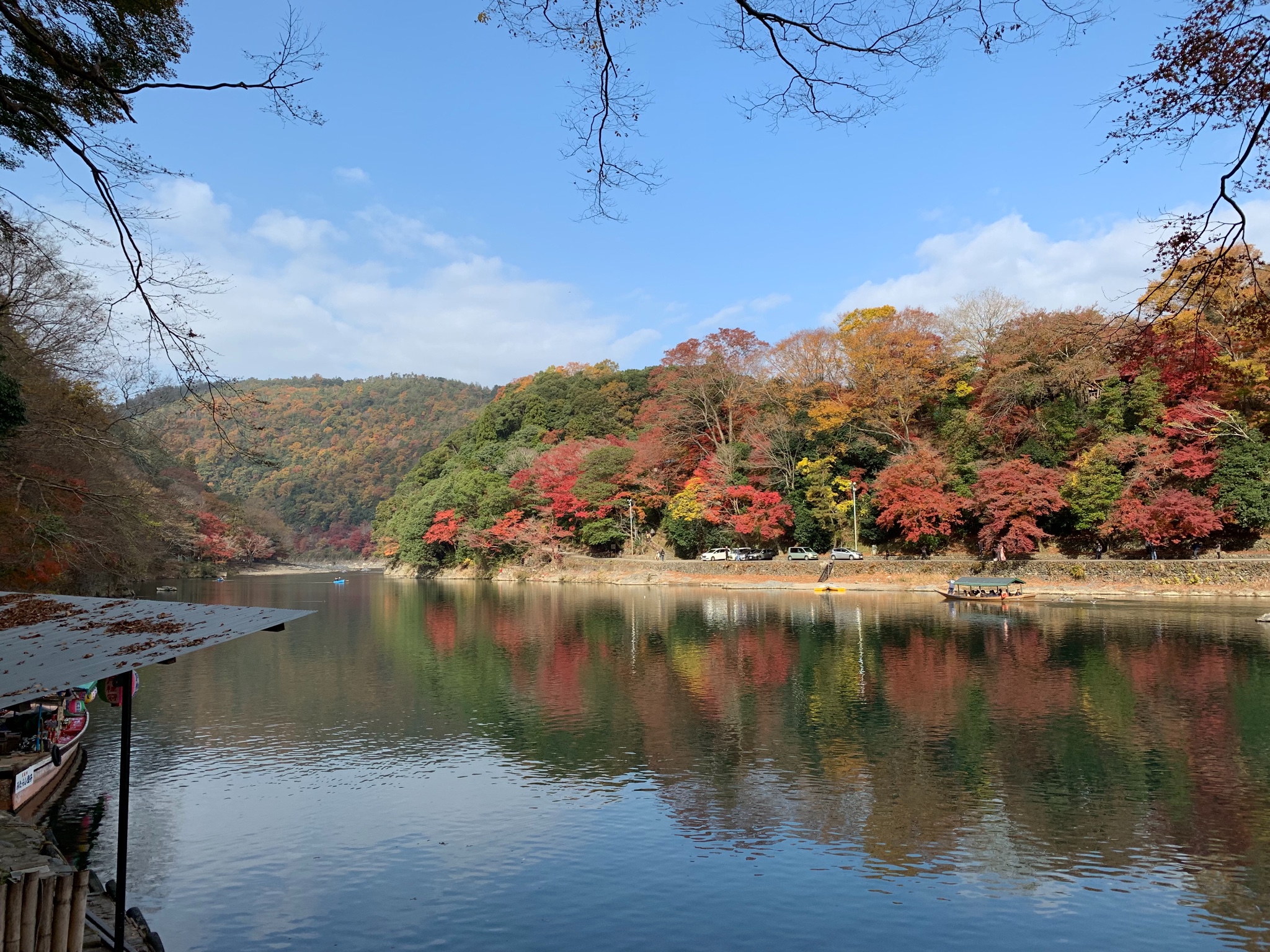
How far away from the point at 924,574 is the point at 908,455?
509cm

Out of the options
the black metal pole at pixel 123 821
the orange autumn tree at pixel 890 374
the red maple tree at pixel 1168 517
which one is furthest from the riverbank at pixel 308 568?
the black metal pole at pixel 123 821

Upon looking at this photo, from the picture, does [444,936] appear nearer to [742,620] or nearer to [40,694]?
[40,694]

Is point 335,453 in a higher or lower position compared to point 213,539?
higher

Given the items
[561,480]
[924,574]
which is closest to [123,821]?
[924,574]

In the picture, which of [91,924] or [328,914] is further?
[328,914]

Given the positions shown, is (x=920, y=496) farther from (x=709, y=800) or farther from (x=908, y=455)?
(x=709, y=800)

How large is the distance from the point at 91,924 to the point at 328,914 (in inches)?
78.1

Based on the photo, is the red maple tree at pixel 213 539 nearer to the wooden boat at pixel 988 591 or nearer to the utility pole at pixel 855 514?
the utility pole at pixel 855 514

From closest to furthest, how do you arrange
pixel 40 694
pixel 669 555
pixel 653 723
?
pixel 40 694, pixel 653 723, pixel 669 555

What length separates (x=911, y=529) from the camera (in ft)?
111

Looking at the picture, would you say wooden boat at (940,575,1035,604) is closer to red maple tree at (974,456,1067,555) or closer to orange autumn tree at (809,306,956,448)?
red maple tree at (974,456,1067,555)

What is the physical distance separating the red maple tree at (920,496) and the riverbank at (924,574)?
1.77 m

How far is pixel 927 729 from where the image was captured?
1287cm

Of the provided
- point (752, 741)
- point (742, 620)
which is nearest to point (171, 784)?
point (752, 741)
